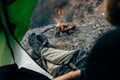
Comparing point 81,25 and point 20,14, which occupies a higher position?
point 20,14

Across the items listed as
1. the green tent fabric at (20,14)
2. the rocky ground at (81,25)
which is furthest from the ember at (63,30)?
the green tent fabric at (20,14)

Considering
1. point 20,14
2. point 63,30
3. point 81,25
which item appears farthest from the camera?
point 81,25

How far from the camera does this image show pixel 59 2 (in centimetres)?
789

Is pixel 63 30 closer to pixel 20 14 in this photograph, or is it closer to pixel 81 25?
pixel 81 25

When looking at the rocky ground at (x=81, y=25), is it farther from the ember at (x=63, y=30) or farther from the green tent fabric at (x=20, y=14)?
the green tent fabric at (x=20, y=14)

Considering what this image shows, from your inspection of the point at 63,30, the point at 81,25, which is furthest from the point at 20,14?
the point at 81,25

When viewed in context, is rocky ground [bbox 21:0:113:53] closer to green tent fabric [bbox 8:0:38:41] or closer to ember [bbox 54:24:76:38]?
ember [bbox 54:24:76:38]

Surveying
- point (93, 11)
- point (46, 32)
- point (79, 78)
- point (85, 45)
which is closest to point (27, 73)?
point (79, 78)

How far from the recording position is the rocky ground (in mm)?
4855

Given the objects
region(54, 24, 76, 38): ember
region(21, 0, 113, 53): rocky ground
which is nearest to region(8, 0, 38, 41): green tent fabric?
region(21, 0, 113, 53): rocky ground

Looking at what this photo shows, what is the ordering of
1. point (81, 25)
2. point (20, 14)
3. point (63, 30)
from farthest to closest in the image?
point (81, 25) → point (63, 30) → point (20, 14)

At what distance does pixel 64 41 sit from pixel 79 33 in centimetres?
25

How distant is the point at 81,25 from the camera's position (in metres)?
5.70

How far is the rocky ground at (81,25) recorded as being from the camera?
191 inches
